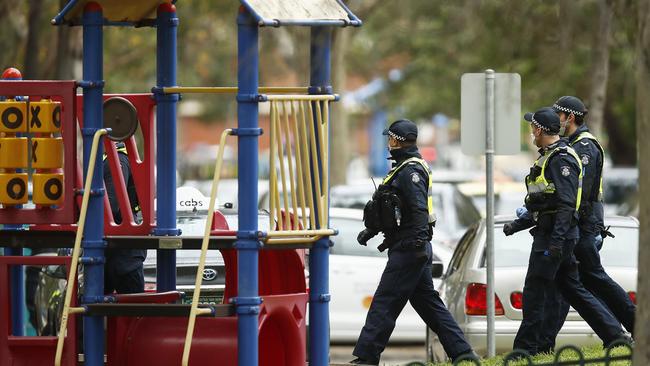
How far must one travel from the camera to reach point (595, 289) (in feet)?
35.2

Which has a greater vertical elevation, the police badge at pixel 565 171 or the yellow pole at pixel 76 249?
the police badge at pixel 565 171

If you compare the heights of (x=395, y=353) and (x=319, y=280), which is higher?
(x=319, y=280)

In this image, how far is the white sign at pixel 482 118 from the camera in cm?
1151

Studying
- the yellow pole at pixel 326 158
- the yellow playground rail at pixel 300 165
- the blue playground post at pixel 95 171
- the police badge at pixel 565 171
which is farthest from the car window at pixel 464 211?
the blue playground post at pixel 95 171

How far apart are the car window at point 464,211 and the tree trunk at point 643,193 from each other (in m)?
12.6

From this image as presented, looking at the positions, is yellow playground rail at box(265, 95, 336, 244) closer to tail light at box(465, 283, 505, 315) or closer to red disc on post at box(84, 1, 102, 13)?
red disc on post at box(84, 1, 102, 13)

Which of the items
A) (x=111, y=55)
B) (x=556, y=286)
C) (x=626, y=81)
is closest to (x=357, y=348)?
(x=556, y=286)

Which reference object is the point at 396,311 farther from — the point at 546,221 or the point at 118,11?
the point at 118,11

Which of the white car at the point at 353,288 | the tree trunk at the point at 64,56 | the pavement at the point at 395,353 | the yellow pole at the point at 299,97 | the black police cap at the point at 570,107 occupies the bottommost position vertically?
the pavement at the point at 395,353

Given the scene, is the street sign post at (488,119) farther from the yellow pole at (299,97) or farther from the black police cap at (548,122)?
the yellow pole at (299,97)

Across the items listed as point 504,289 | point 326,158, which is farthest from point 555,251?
point 326,158

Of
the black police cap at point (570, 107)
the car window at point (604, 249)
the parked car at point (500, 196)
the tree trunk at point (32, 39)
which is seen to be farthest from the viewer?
the tree trunk at point (32, 39)

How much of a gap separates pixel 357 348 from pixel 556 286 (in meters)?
1.55

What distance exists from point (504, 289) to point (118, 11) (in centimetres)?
441
